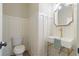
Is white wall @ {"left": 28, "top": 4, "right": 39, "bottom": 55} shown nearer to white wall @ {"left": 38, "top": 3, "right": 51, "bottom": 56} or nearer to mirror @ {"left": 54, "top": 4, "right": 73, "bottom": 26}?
white wall @ {"left": 38, "top": 3, "right": 51, "bottom": 56}

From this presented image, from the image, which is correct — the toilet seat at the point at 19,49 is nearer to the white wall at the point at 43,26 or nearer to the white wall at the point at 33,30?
the white wall at the point at 33,30

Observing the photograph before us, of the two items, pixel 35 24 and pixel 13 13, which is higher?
pixel 13 13

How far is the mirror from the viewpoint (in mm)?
1373

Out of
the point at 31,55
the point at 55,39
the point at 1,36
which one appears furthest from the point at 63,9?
the point at 1,36

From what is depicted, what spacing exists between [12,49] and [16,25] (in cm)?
27

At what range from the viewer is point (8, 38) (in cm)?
134

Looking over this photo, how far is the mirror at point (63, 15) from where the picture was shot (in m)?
1.37

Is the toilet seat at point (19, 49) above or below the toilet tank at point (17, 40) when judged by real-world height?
below

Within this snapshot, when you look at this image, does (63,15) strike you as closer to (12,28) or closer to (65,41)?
(65,41)

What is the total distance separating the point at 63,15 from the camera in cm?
142

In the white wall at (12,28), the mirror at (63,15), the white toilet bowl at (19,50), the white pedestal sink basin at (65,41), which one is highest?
the mirror at (63,15)

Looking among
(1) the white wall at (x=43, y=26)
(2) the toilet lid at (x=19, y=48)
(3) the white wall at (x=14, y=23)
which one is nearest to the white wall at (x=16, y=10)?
(3) the white wall at (x=14, y=23)

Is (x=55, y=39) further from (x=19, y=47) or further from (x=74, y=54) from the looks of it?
(x=19, y=47)

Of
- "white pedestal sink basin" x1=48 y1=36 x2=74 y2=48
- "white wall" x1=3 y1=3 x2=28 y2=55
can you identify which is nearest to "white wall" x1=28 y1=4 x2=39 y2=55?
"white wall" x1=3 y1=3 x2=28 y2=55
